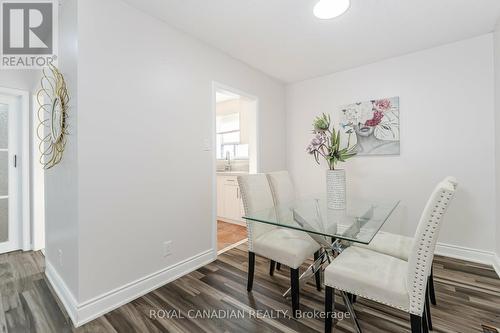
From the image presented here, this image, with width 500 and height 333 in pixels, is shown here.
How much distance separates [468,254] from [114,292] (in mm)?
3548

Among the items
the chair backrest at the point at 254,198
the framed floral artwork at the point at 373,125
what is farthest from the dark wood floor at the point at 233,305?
the framed floral artwork at the point at 373,125

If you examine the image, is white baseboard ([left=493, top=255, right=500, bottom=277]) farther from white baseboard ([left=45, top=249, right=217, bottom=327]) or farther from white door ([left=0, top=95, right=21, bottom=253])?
white door ([left=0, top=95, right=21, bottom=253])

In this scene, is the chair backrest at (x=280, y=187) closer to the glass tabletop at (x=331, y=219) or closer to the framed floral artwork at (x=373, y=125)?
the glass tabletop at (x=331, y=219)

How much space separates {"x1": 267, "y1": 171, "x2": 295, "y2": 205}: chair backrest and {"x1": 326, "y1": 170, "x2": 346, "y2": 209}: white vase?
19.7 inches

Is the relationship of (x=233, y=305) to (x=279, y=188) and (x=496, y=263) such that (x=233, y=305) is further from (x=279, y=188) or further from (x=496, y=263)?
(x=496, y=263)

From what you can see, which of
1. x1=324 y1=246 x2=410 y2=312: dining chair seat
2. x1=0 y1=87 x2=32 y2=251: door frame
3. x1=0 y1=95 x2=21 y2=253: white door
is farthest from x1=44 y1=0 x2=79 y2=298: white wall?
x1=324 y1=246 x2=410 y2=312: dining chair seat

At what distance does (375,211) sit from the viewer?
1.93 meters

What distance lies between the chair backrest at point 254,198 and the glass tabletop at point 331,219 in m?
0.11

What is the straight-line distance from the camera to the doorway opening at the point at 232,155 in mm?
3160

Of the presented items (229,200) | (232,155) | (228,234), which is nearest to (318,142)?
(228,234)

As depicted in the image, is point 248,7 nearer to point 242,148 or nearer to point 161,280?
point 161,280

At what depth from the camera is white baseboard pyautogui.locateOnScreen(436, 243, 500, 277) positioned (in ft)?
7.66

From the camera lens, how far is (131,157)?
186 cm

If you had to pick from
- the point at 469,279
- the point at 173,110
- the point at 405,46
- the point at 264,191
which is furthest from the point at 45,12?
the point at 469,279
